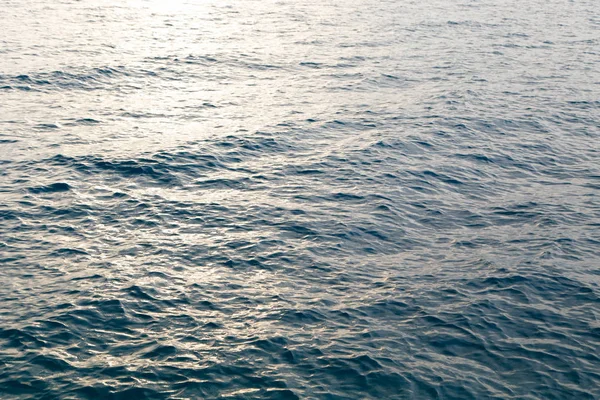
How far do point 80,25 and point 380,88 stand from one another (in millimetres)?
41303

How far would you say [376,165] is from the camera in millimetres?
45344

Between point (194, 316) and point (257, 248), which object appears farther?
point (257, 248)

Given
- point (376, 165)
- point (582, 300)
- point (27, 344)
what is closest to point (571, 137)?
point (376, 165)

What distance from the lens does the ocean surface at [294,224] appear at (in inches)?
1018

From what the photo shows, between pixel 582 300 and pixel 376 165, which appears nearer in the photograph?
pixel 582 300

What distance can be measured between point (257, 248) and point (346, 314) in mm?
7257

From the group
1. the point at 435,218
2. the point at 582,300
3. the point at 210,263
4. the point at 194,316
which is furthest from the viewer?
the point at 435,218

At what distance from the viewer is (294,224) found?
37.2 meters

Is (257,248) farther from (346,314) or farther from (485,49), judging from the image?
(485,49)

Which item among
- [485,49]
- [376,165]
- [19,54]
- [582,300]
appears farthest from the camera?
[485,49]

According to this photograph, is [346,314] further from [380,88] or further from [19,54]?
[19,54]

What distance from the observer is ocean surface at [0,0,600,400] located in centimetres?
2586

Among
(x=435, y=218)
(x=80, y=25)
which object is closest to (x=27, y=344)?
(x=435, y=218)

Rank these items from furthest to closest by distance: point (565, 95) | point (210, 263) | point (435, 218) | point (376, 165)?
point (565, 95)
point (376, 165)
point (435, 218)
point (210, 263)
